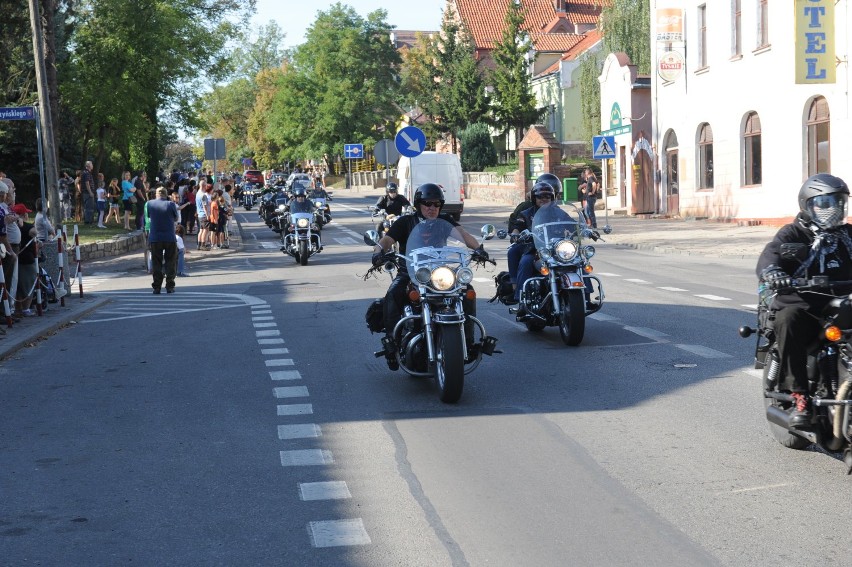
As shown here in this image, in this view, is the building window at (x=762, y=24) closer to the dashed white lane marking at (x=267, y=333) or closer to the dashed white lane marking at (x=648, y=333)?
the dashed white lane marking at (x=648, y=333)

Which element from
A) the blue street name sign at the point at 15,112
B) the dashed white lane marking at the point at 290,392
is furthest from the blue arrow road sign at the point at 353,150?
the dashed white lane marking at the point at 290,392

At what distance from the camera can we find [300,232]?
26844 mm

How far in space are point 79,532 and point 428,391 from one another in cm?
433

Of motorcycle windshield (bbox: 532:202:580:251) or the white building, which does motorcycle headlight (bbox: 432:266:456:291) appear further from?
the white building

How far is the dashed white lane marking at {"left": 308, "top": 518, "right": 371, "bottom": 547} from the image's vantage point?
5.58 meters

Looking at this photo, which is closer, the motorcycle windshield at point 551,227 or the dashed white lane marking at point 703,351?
the dashed white lane marking at point 703,351

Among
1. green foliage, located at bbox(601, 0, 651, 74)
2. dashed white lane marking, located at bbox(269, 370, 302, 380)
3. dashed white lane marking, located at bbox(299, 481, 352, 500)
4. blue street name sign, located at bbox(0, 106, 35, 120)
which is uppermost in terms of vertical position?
green foliage, located at bbox(601, 0, 651, 74)

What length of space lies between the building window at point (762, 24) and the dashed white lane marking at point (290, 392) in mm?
28140

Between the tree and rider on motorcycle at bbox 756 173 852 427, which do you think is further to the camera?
the tree

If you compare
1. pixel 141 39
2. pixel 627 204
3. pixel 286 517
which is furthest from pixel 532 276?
pixel 627 204

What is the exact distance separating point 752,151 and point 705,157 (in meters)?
3.86

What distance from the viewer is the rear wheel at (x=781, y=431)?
274 inches

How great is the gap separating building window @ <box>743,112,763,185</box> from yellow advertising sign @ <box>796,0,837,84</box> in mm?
5683

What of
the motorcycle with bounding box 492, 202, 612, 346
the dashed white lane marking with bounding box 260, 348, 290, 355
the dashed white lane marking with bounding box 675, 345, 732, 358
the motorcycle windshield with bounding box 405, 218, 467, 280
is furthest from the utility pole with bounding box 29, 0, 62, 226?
the motorcycle windshield with bounding box 405, 218, 467, 280
